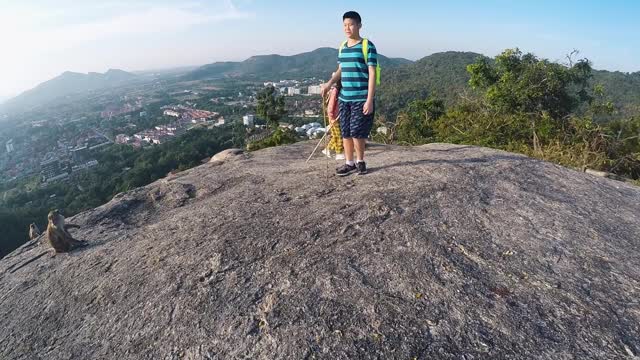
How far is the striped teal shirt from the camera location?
472 centimetres

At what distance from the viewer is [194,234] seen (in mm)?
4398

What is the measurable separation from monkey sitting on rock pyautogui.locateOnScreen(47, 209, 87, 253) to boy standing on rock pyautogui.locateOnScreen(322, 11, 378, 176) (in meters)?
3.79

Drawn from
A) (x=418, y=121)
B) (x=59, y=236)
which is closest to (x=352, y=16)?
(x=59, y=236)

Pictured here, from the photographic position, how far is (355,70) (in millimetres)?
4832

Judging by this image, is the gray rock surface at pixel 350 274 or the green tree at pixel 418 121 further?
the green tree at pixel 418 121

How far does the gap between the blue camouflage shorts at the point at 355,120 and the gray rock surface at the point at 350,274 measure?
0.67 m

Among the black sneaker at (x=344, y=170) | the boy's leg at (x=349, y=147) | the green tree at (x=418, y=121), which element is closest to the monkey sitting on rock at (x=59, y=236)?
the black sneaker at (x=344, y=170)

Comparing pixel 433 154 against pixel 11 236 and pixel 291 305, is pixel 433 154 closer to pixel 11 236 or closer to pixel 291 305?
pixel 291 305

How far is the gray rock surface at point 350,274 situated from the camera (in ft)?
9.04

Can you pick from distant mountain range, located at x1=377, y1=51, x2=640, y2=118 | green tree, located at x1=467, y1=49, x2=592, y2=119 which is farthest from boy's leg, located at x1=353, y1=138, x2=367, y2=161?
distant mountain range, located at x1=377, y1=51, x2=640, y2=118

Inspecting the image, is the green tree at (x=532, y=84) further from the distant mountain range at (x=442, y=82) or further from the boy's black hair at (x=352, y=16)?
the boy's black hair at (x=352, y=16)

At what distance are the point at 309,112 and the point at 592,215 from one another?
225 ft

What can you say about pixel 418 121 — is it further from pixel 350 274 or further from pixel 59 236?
pixel 59 236

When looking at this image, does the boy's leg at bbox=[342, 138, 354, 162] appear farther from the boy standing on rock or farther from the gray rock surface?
the gray rock surface
